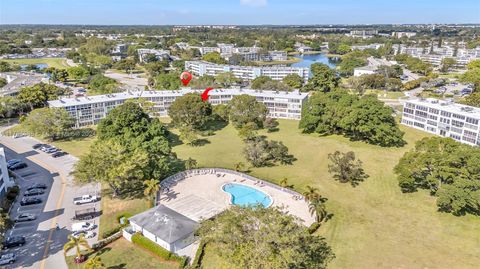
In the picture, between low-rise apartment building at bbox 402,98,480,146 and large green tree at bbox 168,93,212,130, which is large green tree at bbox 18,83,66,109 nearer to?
large green tree at bbox 168,93,212,130

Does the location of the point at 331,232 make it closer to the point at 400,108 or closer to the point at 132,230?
the point at 132,230

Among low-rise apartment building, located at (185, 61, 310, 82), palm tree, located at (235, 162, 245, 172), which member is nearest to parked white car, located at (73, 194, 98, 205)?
palm tree, located at (235, 162, 245, 172)

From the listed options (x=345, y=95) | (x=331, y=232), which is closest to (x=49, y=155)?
(x=331, y=232)

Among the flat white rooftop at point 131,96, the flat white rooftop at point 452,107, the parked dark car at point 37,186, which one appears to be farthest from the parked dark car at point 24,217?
the flat white rooftop at point 452,107

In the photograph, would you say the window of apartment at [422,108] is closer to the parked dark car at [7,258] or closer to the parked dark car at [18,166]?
the parked dark car at [7,258]

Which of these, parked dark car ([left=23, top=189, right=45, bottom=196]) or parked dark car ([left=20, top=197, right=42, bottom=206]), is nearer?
parked dark car ([left=20, top=197, right=42, bottom=206])

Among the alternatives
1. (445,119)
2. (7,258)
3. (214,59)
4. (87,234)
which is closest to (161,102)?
(87,234)
